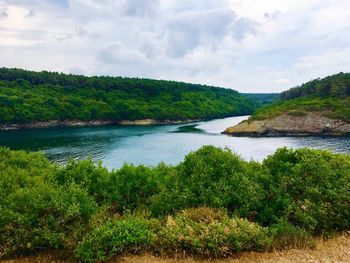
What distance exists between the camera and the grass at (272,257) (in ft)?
41.7

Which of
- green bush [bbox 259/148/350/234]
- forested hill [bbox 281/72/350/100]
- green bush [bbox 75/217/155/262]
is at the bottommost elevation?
green bush [bbox 75/217/155/262]

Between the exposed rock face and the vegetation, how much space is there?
103 metres

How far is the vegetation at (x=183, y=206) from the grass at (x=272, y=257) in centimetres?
32

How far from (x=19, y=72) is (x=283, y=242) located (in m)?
209

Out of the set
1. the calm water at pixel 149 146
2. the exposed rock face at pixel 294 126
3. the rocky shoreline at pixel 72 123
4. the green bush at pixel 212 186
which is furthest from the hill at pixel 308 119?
the green bush at pixel 212 186

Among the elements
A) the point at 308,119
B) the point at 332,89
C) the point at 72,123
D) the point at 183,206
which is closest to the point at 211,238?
the point at 183,206

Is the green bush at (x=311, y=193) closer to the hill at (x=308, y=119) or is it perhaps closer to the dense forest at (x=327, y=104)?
the hill at (x=308, y=119)

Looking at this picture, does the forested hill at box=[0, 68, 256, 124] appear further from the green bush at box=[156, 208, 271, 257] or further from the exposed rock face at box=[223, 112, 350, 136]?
the green bush at box=[156, 208, 271, 257]

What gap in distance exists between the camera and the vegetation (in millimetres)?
13266

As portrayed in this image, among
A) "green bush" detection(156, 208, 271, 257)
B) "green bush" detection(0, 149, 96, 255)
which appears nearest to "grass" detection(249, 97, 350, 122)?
"green bush" detection(156, 208, 271, 257)

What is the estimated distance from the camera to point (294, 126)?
389ft

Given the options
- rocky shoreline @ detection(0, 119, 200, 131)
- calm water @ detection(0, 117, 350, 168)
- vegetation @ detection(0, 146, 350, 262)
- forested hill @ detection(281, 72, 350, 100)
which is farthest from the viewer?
rocky shoreline @ detection(0, 119, 200, 131)

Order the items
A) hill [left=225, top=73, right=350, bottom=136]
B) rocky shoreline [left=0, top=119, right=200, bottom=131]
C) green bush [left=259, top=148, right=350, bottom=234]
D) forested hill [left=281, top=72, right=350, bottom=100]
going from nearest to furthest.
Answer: green bush [left=259, top=148, right=350, bottom=234] < hill [left=225, top=73, right=350, bottom=136] < forested hill [left=281, top=72, right=350, bottom=100] < rocky shoreline [left=0, top=119, right=200, bottom=131]

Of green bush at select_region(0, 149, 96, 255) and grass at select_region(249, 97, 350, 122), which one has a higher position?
grass at select_region(249, 97, 350, 122)
